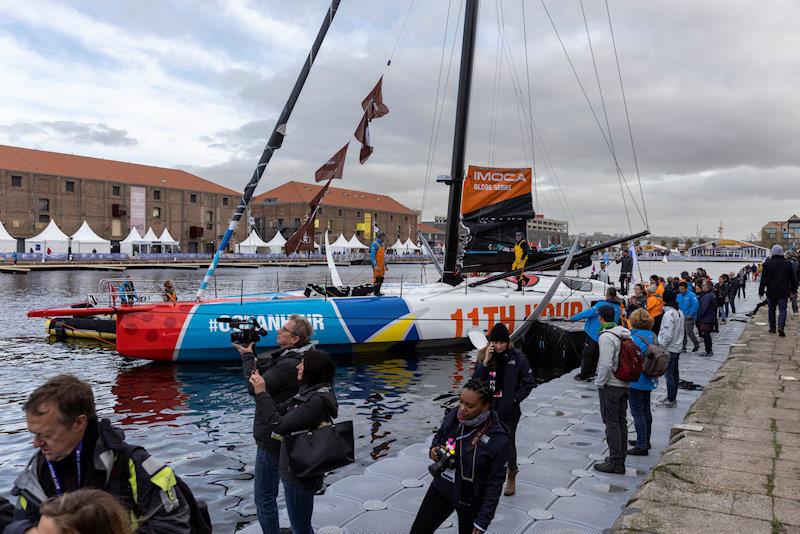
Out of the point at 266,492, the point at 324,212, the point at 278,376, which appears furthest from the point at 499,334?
the point at 324,212

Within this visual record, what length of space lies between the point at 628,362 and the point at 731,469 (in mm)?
1284

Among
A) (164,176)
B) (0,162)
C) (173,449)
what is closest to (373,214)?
(164,176)

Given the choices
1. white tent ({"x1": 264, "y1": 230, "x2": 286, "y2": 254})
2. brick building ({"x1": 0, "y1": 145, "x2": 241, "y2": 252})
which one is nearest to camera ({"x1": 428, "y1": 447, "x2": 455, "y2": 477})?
white tent ({"x1": 264, "y1": 230, "x2": 286, "y2": 254})

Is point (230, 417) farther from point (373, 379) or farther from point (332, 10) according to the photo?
point (332, 10)

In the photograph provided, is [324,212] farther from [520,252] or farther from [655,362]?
[655,362]

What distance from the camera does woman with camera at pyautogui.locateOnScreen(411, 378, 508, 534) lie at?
3752 mm

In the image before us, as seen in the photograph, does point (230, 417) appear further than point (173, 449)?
Yes

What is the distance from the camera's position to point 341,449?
3955 mm

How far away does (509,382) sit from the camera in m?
5.25

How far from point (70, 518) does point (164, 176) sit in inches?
3593

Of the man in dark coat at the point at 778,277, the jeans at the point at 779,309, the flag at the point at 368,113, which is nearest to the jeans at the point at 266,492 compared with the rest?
the flag at the point at 368,113

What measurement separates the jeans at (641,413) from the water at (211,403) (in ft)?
11.5

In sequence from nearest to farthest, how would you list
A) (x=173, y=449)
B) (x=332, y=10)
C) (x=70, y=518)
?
(x=70, y=518) → (x=173, y=449) → (x=332, y=10)

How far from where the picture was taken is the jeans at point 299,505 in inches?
162
